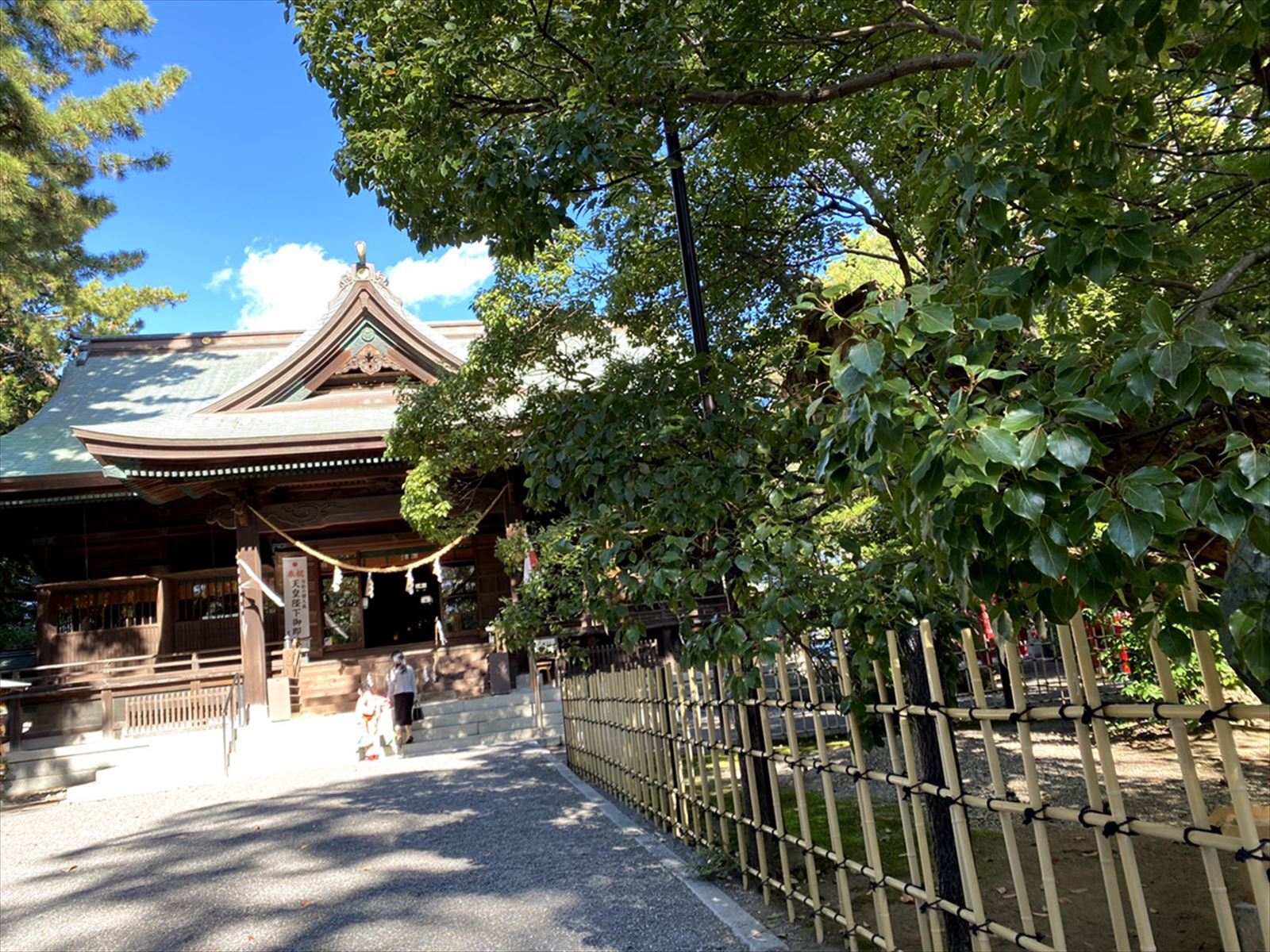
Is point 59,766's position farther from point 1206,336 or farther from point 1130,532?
point 1206,336

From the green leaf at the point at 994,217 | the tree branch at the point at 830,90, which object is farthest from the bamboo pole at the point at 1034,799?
the tree branch at the point at 830,90

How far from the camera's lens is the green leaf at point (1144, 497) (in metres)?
1.38

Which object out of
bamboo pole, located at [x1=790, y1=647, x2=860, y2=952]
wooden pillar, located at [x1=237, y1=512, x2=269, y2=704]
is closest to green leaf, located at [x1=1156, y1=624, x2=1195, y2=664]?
bamboo pole, located at [x1=790, y1=647, x2=860, y2=952]

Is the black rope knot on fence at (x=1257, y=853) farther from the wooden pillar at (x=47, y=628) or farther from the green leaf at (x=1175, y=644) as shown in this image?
the wooden pillar at (x=47, y=628)

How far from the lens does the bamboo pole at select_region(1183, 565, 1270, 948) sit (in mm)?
1835

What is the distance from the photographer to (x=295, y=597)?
15.0m

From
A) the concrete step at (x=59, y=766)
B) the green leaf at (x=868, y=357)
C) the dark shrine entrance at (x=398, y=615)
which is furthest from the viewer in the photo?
the dark shrine entrance at (x=398, y=615)

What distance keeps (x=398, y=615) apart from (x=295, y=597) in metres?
4.58

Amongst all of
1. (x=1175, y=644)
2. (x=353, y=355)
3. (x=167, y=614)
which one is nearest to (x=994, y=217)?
(x=1175, y=644)

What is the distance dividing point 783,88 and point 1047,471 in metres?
4.14

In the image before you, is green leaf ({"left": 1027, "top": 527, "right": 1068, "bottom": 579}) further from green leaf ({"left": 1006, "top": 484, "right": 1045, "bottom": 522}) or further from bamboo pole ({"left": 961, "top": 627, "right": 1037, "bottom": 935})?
bamboo pole ({"left": 961, "top": 627, "right": 1037, "bottom": 935})

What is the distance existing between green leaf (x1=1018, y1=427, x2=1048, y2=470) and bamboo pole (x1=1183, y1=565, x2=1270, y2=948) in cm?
60

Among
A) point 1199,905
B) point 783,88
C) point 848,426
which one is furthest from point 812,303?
point 1199,905

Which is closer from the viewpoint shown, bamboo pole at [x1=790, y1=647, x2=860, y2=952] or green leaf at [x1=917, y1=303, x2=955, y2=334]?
green leaf at [x1=917, y1=303, x2=955, y2=334]
